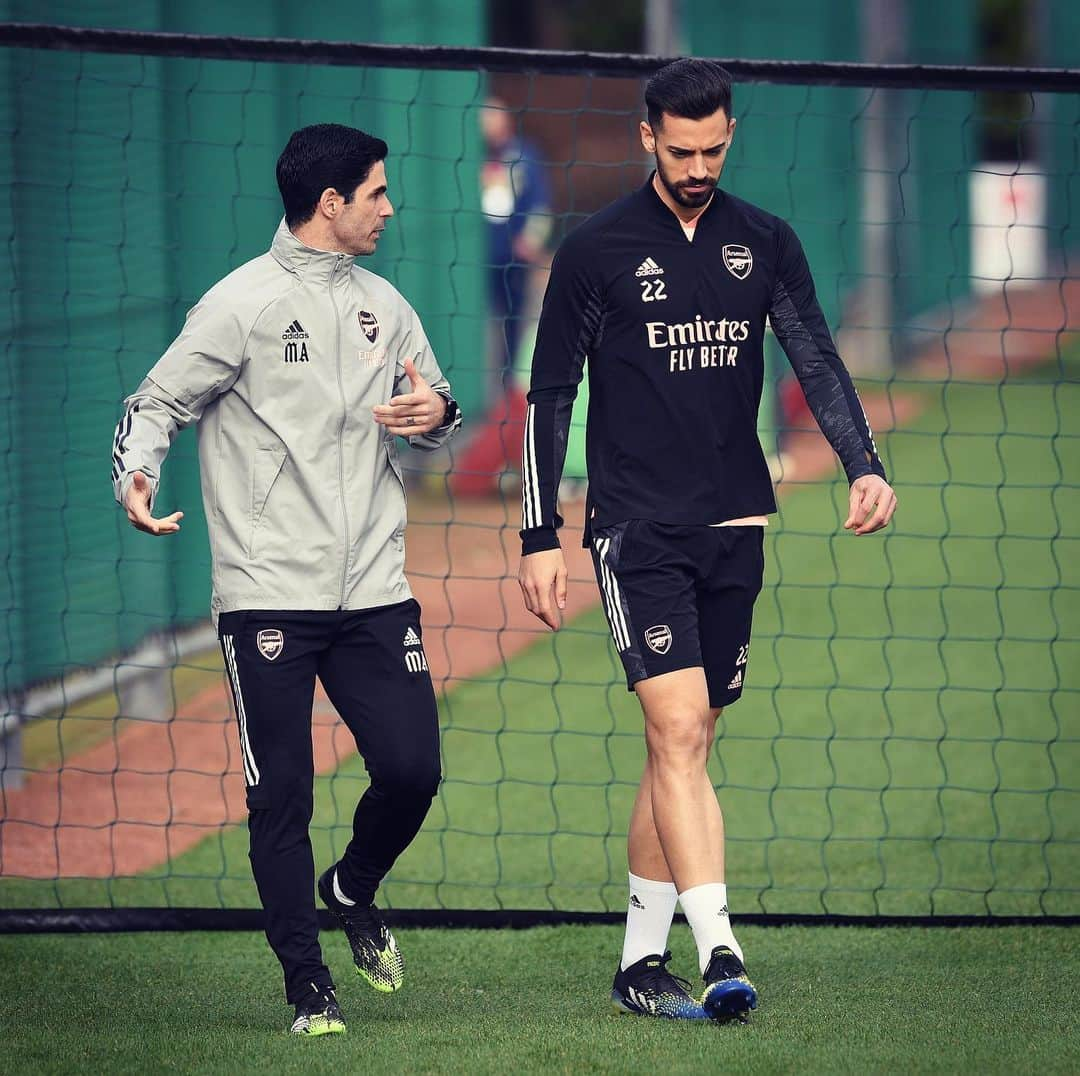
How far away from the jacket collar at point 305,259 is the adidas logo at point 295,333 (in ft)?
0.40

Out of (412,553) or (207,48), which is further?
(412,553)

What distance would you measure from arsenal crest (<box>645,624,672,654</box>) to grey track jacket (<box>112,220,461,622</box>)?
23.9 inches

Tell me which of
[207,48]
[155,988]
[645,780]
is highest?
[207,48]

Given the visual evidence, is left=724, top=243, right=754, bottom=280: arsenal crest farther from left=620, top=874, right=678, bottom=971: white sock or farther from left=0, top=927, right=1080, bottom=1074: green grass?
left=0, top=927, right=1080, bottom=1074: green grass

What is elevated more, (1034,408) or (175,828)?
(1034,408)

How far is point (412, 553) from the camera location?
34.2 ft

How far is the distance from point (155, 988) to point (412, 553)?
19.2ft

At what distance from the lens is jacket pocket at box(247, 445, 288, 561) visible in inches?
161

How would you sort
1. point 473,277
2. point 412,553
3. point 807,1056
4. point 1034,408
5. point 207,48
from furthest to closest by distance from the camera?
point 1034,408 < point 473,277 < point 412,553 < point 207,48 < point 807,1056

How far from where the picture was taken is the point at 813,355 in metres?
4.35

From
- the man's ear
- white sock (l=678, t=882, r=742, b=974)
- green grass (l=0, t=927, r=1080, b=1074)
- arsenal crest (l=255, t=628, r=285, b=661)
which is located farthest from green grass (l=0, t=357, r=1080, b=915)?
the man's ear

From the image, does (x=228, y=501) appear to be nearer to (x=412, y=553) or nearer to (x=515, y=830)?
(x=515, y=830)

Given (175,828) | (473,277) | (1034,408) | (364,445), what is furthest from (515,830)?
(1034,408)

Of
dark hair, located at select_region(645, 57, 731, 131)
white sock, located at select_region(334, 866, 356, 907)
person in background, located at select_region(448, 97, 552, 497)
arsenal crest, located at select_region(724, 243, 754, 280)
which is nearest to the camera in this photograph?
dark hair, located at select_region(645, 57, 731, 131)
